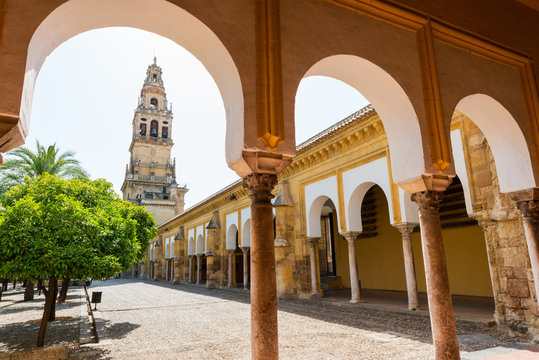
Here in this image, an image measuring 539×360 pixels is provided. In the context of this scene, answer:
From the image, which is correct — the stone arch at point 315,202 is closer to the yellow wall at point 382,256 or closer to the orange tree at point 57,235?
the yellow wall at point 382,256

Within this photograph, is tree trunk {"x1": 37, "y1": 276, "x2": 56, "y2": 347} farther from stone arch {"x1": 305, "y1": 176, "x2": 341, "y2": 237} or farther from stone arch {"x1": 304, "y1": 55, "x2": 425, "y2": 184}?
stone arch {"x1": 305, "y1": 176, "x2": 341, "y2": 237}

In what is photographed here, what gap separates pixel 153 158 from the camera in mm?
44312

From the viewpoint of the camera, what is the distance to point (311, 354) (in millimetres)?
5785

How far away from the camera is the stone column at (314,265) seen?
43.6 ft

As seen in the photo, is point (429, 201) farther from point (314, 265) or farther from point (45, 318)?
point (314, 265)

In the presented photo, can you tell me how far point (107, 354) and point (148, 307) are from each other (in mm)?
7372

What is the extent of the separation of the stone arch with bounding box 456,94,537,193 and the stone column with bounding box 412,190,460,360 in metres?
1.90

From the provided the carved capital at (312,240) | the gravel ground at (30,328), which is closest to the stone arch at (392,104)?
the gravel ground at (30,328)

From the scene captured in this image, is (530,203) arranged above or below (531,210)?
above

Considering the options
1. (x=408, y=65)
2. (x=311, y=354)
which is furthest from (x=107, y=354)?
(x=408, y=65)

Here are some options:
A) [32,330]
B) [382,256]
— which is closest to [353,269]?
[382,256]

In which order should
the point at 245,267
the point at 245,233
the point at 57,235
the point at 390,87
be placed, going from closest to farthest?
the point at 390,87
the point at 57,235
the point at 245,233
the point at 245,267

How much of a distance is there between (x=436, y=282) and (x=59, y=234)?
6.29 m

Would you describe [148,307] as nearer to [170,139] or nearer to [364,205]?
[364,205]
